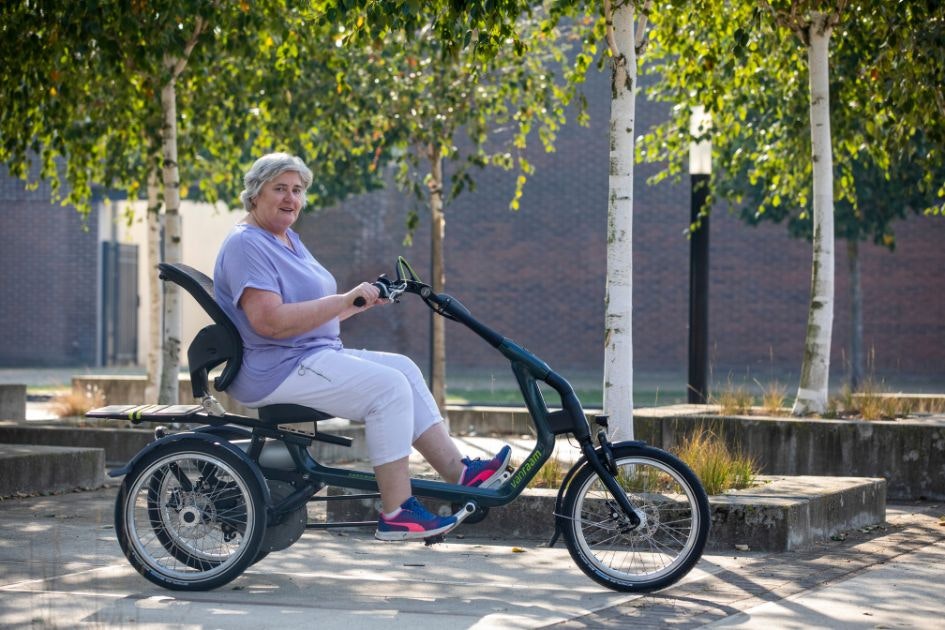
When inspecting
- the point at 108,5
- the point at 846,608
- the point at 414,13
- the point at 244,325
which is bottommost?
the point at 846,608

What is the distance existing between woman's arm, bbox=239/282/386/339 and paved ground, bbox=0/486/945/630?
998 mm

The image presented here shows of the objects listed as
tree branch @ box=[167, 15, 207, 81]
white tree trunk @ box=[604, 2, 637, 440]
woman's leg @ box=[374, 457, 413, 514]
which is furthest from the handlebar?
tree branch @ box=[167, 15, 207, 81]

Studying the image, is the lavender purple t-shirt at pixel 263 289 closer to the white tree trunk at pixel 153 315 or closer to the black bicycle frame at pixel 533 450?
the black bicycle frame at pixel 533 450

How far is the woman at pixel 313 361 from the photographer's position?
5.66 metres

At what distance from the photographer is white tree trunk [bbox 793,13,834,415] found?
10680mm

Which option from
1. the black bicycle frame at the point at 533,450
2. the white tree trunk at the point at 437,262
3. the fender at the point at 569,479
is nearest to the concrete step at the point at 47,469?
the black bicycle frame at the point at 533,450

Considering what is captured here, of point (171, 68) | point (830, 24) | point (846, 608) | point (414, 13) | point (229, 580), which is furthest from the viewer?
point (171, 68)

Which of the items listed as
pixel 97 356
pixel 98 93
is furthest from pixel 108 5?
pixel 97 356

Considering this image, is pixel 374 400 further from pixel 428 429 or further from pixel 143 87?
pixel 143 87

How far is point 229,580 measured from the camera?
5730mm

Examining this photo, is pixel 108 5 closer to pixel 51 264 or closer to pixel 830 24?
pixel 830 24

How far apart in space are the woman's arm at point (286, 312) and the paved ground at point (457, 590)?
100 centimetres

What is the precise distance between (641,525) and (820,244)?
217 inches

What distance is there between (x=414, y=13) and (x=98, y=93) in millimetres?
6693
